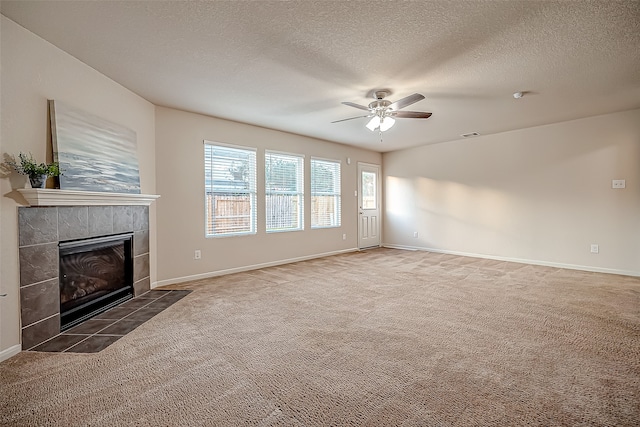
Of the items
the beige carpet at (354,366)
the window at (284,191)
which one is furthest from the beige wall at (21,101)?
the window at (284,191)

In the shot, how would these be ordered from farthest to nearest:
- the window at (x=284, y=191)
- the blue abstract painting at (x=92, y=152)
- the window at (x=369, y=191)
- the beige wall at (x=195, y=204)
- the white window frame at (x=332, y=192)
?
1. the window at (x=369, y=191)
2. the white window frame at (x=332, y=192)
3. the window at (x=284, y=191)
4. the beige wall at (x=195, y=204)
5. the blue abstract painting at (x=92, y=152)

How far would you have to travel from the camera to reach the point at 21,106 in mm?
2287

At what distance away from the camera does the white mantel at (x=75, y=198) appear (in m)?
2.25

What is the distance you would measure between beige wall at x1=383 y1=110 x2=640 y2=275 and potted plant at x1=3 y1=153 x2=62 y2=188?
21.1 feet

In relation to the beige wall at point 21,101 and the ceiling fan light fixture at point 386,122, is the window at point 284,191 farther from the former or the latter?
the beige wall at point 21,101

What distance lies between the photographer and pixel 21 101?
2.29m

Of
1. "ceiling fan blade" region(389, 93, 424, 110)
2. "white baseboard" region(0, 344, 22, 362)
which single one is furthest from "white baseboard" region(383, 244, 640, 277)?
"white baseboard" region(0, 344, 22, 362)

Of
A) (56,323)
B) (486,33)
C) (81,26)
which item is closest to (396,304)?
(486,33)

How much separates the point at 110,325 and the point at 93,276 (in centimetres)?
64

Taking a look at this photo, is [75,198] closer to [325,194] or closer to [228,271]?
[228,271]

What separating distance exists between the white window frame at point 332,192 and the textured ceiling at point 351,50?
2.04 metres

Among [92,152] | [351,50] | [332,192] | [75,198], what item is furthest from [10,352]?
[332,192]

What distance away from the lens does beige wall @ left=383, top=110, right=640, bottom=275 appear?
4473mm

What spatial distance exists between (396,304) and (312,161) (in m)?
3.55
